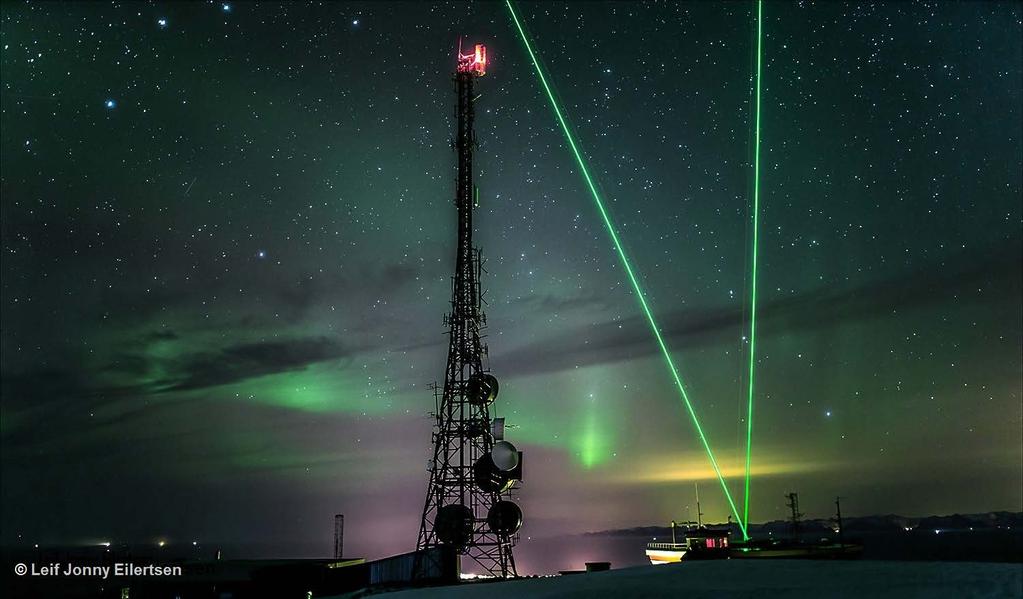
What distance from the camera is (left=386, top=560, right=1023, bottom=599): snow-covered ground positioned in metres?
12.6

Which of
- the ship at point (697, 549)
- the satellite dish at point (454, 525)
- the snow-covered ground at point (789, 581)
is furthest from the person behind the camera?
the ship at point (697, 549)

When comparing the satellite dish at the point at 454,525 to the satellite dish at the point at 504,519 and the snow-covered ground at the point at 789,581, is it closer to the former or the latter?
the satellite dish at the point at 504,519

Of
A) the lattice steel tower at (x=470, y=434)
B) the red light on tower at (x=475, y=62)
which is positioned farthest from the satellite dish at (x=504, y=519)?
the red light on tower at (x=475, y=62)

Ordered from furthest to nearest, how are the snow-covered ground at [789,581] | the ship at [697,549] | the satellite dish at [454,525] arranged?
the ship at [697,549] → the satellite dish at [454,525] → the snow-covered ground at [789,581]

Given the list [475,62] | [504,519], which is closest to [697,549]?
[504,519]

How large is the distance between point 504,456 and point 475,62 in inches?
777

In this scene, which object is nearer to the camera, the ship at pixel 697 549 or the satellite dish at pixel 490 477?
the satellite dish at pixel 490 477

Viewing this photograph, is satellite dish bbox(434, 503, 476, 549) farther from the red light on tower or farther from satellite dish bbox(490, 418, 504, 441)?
the red light on tower

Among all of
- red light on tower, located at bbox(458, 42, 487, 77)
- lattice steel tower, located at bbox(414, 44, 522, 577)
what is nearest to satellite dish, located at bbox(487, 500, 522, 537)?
lattice steel tower, located at bbox(414, 44, 522, 577)

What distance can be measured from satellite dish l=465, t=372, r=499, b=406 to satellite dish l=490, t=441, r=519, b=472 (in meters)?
2.88

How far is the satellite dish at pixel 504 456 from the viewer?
3391cm

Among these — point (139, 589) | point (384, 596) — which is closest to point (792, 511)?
point (139, 589)

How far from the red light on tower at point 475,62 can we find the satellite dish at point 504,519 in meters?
21.5

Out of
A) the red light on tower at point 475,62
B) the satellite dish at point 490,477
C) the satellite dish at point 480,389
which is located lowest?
the satellite dish at point 490,477
